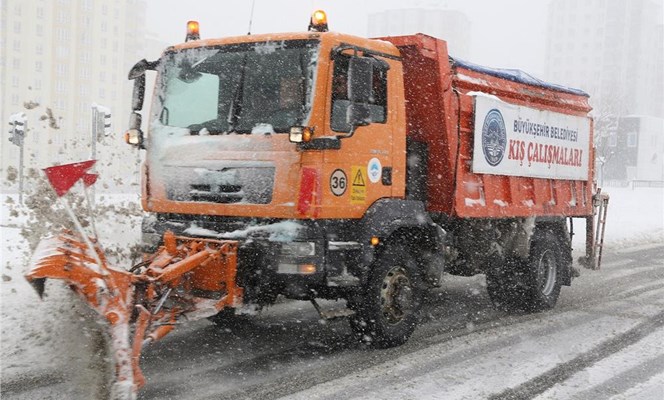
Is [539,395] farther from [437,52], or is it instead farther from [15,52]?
[15,52]

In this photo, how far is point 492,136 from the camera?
7875mm

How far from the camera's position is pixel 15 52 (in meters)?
79.4

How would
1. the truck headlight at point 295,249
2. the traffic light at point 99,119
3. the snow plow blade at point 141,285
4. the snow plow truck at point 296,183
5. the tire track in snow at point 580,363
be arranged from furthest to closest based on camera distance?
1. the traffic light at point 99,119
2. the truck headlight at point 295,249
3. the snow plow truck at point 296,183
4. the tire track in snow at point 580,363
5. the snow plow blade at point 141,285

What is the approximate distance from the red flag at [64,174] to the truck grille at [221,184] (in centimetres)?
130

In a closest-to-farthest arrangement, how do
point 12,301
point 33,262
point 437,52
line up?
point 33,262 < point 437,52 < point 12,301

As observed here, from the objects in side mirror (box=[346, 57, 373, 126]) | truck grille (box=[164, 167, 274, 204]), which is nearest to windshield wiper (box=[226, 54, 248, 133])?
truck grille (box=[164, 167, 274, 204])

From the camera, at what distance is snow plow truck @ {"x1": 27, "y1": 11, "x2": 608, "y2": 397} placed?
5.48 m

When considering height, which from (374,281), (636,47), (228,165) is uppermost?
(636,47)

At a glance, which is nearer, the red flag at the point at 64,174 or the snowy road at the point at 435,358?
the red flag at the point at 64,174

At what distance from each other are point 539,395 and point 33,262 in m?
3.56

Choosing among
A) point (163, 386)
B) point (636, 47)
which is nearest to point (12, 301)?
point (163, 386)

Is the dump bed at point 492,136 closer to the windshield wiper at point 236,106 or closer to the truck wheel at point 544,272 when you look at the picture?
the truck wheel at point 544,272

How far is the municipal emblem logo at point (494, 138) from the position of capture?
776cm

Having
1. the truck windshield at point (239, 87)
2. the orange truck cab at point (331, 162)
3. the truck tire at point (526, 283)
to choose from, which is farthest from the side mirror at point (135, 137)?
the truck tire at point (526, 283)
